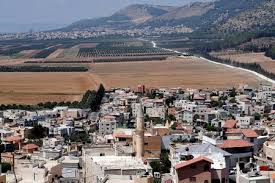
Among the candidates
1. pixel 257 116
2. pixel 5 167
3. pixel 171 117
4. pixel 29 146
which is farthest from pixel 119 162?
pixel 171 117

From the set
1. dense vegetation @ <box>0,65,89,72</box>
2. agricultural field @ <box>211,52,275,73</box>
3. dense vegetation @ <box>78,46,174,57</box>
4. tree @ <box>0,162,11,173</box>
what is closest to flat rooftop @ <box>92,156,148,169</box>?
tree @ <box>0,162,11,173</box>

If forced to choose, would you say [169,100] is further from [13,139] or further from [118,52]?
[118,52]

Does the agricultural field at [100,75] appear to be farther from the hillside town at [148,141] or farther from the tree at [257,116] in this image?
the tree at [257,116]

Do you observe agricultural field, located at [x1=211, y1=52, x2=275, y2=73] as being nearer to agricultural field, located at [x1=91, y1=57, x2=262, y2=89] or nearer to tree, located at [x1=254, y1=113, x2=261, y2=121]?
agricultural field, located at [x1=91, y1=57, x2=262, y2=89]

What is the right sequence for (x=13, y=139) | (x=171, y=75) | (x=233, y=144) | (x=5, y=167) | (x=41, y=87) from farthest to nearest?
(x=171, y=75), (x=41, y=87), (x=13, y=139), (x=5, y=167), (x=233, y=144)

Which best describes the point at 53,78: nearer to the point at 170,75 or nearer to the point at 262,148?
the point at 170,75

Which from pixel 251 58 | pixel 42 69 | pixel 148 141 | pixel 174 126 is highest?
pixel 148 141

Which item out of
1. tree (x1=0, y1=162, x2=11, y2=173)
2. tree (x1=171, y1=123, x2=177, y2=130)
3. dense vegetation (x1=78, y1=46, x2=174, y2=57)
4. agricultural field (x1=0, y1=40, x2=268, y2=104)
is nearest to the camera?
tree (x1=0, y1=162, x2=11, y2=173)

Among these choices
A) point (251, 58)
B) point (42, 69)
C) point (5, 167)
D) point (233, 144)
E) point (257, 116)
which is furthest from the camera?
point (251, 58)

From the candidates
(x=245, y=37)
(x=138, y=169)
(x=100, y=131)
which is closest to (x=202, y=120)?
(x=100, y=131)

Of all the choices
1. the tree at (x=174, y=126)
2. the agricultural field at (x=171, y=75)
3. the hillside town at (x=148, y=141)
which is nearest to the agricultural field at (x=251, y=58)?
the agricultural field at (x=171, y=75)
